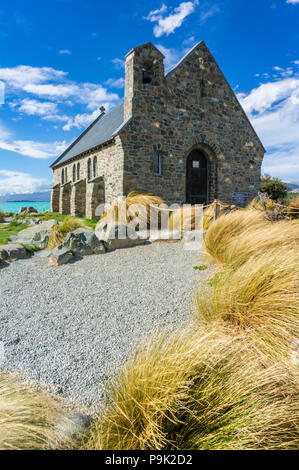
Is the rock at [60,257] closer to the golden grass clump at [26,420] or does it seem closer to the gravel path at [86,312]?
the gravel path at [86,312]

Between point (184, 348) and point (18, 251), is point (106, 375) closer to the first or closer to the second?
point (184, 348)

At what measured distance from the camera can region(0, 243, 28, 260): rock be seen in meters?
7.17

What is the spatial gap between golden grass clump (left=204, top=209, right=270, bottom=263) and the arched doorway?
7278mm

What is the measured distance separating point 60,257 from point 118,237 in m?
1.65

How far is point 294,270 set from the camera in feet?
10.1

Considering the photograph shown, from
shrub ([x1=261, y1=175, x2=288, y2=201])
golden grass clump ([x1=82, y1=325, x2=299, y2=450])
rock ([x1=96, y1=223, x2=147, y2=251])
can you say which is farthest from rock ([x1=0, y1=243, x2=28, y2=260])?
shrub ([x1=261, y1=175, x2=288, y2=201])

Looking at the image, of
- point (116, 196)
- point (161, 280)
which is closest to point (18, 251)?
point (161, 280)

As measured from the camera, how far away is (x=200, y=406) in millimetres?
1735

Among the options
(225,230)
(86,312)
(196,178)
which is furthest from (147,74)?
(86,312)

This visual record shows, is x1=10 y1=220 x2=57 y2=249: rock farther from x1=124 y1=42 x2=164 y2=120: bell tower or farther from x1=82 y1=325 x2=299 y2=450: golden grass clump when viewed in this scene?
x1=82 y1=325 x2=299 y2=450: golden grass clump

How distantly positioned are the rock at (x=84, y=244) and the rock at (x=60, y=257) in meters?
0.32

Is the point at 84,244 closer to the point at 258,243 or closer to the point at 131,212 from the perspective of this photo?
the point at 131,212

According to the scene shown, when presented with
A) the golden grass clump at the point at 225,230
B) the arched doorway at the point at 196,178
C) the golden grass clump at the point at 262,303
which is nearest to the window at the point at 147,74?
the arched doorway at the point at 196,178
